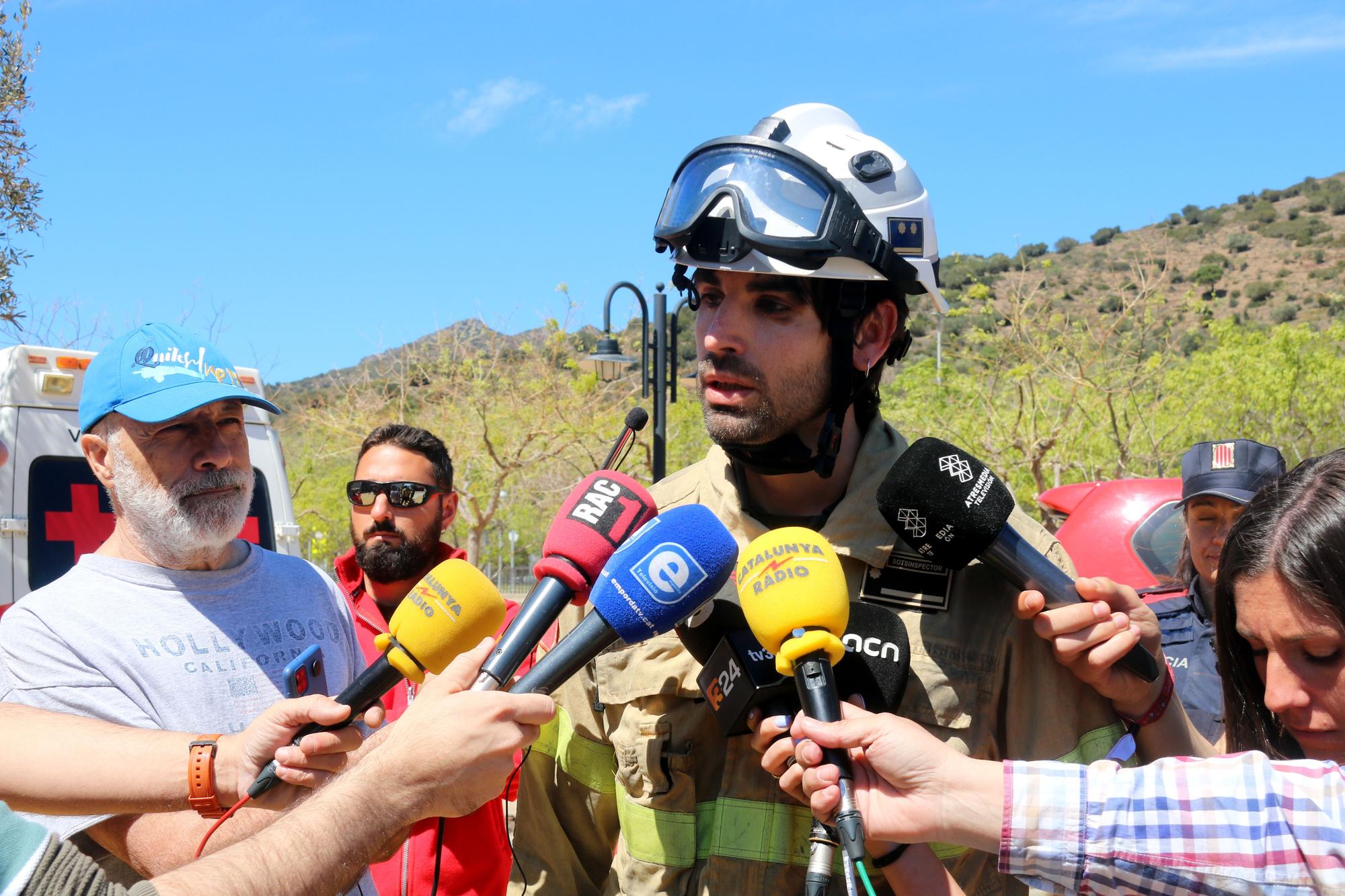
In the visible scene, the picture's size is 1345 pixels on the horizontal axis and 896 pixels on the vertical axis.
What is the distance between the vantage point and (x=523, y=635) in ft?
7.20

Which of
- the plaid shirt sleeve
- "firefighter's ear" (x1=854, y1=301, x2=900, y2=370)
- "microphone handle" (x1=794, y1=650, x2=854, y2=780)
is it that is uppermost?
"firefighter's ear" (x1=854, y1=301, x2=900, y2=370)

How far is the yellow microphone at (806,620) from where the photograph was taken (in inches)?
79.2

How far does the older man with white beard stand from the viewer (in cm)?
274

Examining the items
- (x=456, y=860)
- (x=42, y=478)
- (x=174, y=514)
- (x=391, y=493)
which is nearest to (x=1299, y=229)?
(x=391, y=493)

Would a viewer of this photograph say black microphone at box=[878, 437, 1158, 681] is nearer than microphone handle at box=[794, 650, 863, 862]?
No

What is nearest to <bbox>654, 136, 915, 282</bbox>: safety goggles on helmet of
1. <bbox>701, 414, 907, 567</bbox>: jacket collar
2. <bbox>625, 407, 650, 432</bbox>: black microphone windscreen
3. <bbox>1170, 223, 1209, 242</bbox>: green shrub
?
<bbox>701, 414, 907, 567</bbox>: jacket collar

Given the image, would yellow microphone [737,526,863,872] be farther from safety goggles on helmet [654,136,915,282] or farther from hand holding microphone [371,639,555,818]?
safety goggles on helmet [654,136,915,282]

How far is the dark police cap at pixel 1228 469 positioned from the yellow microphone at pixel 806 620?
3298 mm

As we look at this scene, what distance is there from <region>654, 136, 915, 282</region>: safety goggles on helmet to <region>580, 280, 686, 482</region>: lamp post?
9.71 meters

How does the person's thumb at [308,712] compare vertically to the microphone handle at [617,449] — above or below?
below

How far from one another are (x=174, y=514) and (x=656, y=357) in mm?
10007

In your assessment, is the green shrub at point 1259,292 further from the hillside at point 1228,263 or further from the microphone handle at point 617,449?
the microphone handle at point 617,449

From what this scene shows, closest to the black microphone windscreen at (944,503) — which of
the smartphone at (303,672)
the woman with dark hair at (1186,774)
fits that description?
the woman with dark hair at (1186,774)

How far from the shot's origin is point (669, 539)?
2.20 metres
